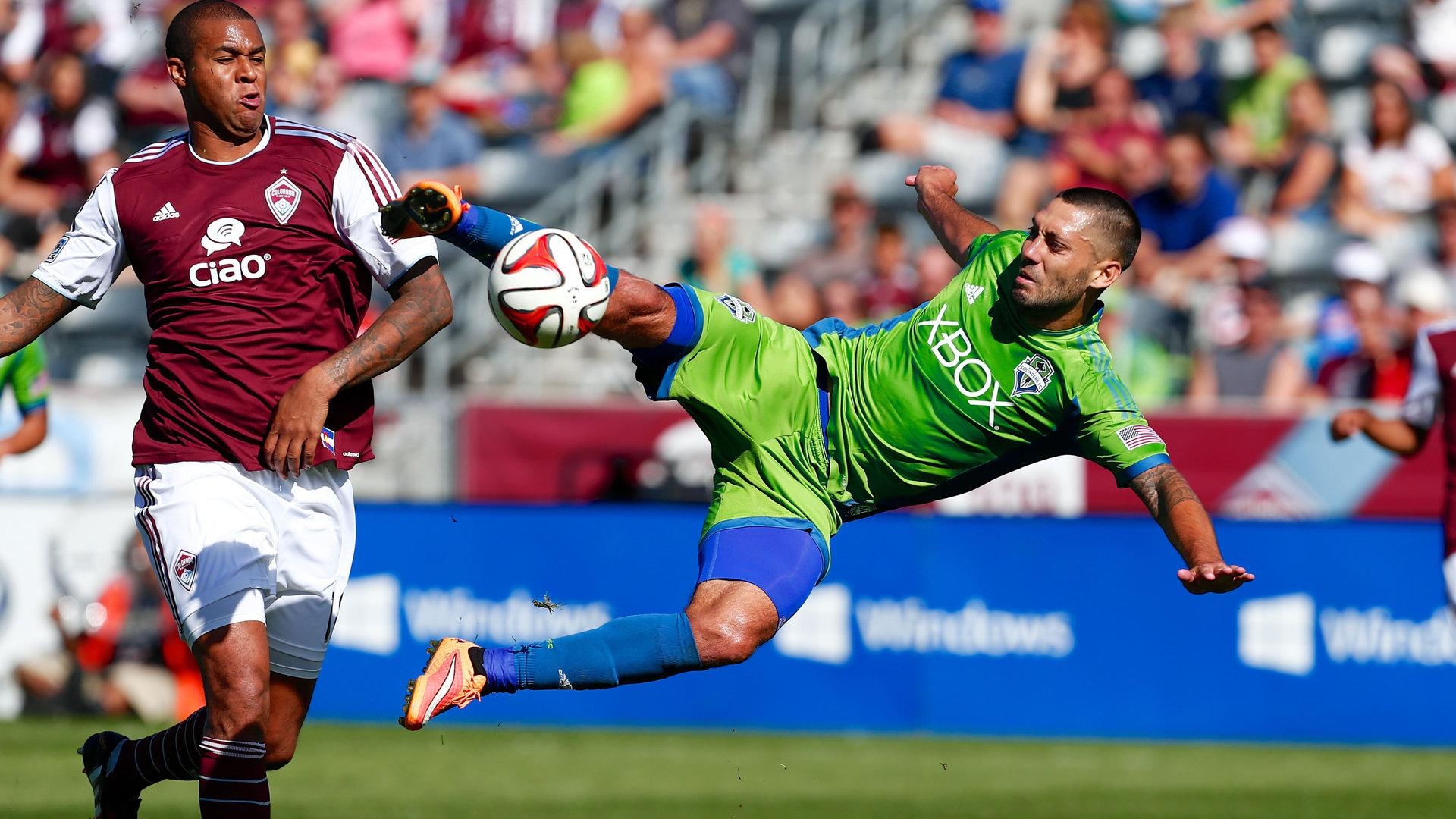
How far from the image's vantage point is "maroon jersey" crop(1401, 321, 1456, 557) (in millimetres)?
8758

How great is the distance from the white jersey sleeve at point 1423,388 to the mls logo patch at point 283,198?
5591 millimetres

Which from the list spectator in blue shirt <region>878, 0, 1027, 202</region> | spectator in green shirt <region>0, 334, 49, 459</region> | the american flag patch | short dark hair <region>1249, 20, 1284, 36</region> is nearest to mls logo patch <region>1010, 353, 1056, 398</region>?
the american flag patch

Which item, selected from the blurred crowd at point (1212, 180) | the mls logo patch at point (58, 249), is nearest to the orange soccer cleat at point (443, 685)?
the mls logo patch at point (58, 249)

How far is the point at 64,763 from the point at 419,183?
18.8 ft

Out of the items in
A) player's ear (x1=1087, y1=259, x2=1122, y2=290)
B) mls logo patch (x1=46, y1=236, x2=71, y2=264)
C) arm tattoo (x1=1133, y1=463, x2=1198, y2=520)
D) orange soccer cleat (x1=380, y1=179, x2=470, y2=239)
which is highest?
orange soccer cleat (x1=380, y1=179, x2=470, y2=239)

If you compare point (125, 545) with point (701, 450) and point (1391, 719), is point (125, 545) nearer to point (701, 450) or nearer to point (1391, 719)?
point (701, 450)

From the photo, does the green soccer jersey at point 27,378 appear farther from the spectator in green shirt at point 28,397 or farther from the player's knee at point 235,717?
the player's knee at point 235,717

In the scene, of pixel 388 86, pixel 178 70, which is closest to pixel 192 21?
pixel 178 70

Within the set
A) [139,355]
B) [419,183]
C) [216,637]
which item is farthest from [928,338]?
[139,355]

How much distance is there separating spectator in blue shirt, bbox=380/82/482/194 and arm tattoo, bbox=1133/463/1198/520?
33.9 ft

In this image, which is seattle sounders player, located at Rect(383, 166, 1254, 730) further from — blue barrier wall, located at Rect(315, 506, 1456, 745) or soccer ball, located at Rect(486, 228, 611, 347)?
blue barrier wall, located at Rect(315, 506, 1456, 745)

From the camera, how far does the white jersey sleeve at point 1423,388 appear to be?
9.02 m

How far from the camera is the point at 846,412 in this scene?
6.74m

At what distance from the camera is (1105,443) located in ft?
21.4
